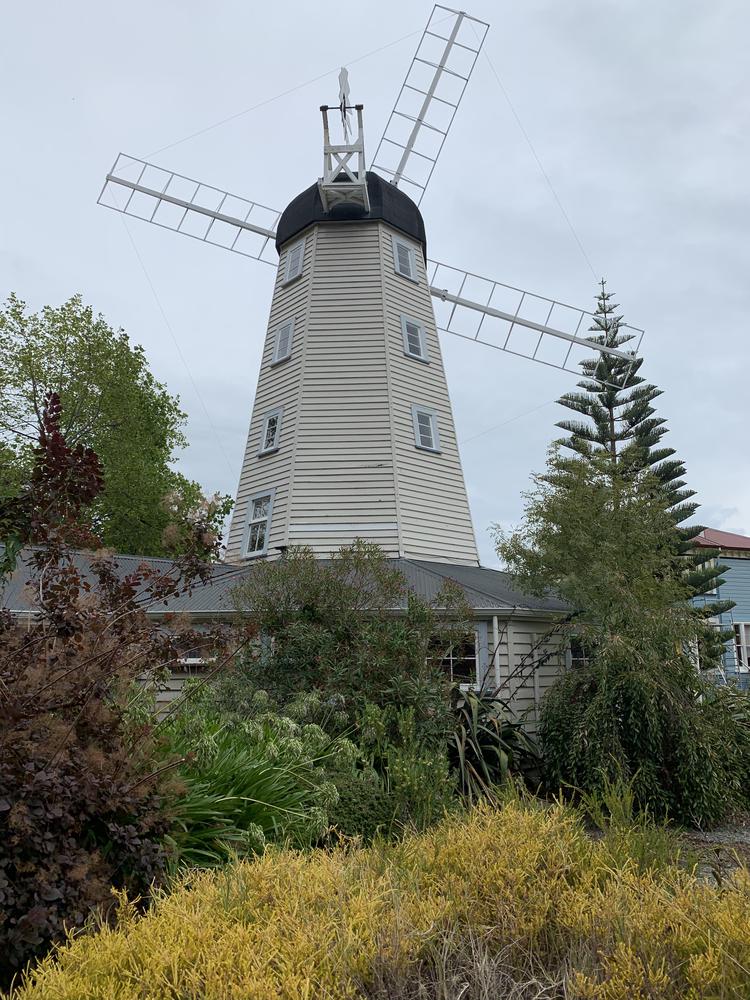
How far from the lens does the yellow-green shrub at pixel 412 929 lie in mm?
2676

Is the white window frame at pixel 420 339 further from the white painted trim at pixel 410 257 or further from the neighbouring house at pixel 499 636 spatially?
the neighbouring house at pixel 499 636

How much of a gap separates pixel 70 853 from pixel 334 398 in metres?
12.5

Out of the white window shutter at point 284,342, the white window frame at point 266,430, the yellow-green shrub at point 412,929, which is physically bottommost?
the yellow-green shrub at point 412,929

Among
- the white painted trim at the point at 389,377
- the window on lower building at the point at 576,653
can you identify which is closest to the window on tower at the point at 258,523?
the white painted trim at the point at 389,377

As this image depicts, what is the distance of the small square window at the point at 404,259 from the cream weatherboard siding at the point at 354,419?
0.62ft

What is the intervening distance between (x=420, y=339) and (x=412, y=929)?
15.2 m

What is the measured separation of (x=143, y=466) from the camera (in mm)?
26625

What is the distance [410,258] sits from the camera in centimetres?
1814

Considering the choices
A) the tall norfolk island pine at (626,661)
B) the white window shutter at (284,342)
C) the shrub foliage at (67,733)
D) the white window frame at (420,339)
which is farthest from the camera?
the white window shutter at (284,342)

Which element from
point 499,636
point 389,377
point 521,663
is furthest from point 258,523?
point 521,663

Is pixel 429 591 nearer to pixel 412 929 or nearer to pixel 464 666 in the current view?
pixel 464 666

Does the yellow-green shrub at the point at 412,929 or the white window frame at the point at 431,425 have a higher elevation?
the white window frame at the point at 431,425

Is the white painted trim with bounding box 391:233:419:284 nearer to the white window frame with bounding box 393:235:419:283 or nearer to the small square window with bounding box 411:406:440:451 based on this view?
the white window frame with bounding box 393:235:419:283

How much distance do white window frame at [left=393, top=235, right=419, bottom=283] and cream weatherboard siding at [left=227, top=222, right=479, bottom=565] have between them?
0.53ft
